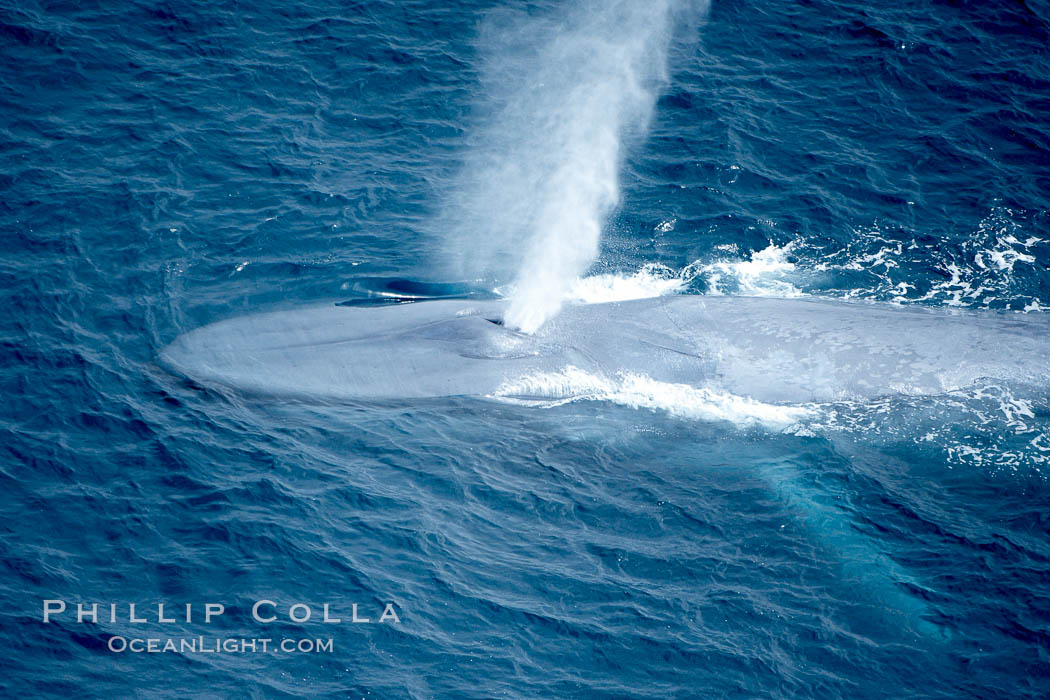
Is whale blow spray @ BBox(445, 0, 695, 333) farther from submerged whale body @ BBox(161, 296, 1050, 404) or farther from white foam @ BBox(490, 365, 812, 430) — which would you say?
white foam @ BBox(490, 365, 812, 430)

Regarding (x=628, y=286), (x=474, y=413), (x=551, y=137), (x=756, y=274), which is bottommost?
(x=474, y=413)

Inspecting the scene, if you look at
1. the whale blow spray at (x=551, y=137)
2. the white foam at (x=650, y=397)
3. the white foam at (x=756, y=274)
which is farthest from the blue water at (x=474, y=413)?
the whale blow spray at (x=551, y=137)

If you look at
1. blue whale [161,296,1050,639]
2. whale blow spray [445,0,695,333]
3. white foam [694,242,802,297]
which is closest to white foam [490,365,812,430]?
blue whale [161,296,1050,639]

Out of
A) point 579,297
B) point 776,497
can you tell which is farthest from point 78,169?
point 776,497

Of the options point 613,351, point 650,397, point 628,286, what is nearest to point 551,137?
point 628,286

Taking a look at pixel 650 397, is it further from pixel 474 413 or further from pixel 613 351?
pixel 474 413

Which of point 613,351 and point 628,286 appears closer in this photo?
point 613,351
